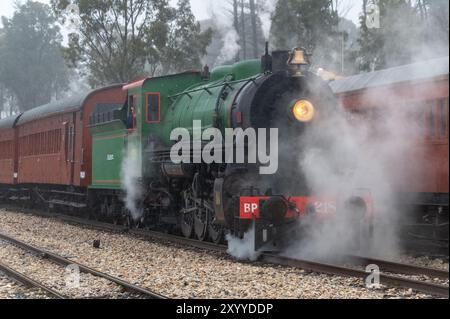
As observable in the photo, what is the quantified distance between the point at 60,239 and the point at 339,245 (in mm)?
6945

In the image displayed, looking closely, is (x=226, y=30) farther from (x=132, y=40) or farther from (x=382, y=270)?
(x=382, y=270)

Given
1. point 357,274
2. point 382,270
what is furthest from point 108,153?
point 357,274

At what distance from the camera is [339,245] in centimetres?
992

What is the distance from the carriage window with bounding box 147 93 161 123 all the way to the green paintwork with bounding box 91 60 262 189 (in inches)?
3.2

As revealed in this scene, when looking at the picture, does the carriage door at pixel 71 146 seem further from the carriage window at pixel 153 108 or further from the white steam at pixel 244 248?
the white steam at pixel 244 248

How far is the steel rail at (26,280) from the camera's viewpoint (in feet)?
25.3

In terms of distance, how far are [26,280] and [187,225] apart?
4677 mm

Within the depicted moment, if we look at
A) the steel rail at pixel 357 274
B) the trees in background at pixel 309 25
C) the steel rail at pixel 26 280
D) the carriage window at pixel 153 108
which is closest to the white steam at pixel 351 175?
the steel rail at pixel 357 274

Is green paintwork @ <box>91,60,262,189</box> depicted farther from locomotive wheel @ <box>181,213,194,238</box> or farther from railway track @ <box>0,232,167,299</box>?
railway track @ <box>0,232,167,299</box>

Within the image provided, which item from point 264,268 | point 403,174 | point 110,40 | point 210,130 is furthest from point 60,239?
point 110,40

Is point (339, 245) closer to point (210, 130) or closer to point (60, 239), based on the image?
point (210, 130)

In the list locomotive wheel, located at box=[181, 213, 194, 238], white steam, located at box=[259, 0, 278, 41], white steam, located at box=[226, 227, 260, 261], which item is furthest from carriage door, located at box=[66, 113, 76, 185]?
white steam, located at box=[259, 0, 278, 41]

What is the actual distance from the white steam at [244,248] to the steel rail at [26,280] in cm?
316

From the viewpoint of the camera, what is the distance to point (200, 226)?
1217 centimetres
